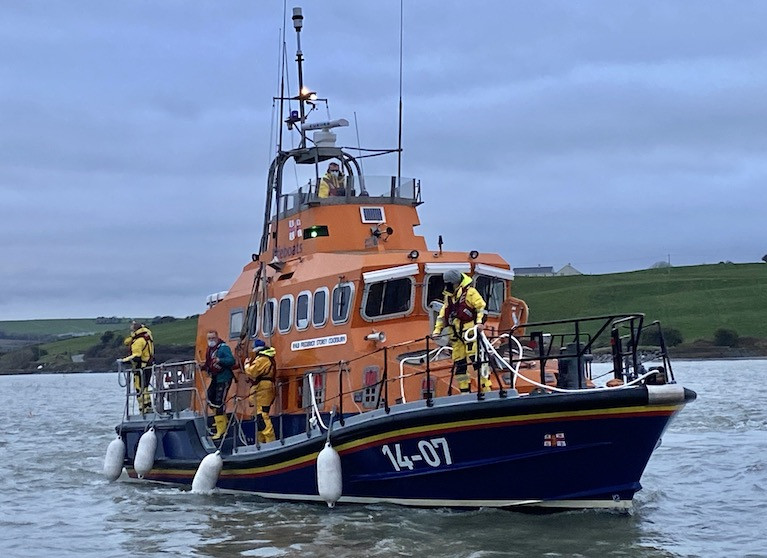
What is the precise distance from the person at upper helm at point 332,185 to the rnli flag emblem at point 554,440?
520cm

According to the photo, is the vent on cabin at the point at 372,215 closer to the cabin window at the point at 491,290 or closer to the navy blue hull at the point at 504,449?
the cabin window at the point at 491,290

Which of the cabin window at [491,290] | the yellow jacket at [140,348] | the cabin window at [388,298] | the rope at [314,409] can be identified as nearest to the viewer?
the rope at [314,409]

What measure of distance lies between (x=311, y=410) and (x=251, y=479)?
1141mm

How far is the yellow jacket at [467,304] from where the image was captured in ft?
37.8

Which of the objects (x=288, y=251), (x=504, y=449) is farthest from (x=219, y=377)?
(x=504, y=449)

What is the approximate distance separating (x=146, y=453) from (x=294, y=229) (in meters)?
3.68

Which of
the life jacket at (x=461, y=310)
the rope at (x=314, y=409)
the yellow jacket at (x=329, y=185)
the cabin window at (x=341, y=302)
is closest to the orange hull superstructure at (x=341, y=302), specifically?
the cabin window at (x=341, y=302)

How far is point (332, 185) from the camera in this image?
14750 mm

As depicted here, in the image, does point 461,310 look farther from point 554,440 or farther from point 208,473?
point 208,473

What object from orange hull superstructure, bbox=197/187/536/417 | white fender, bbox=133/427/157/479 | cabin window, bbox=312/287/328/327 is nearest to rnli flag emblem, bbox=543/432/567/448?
orange hull superstructure, bbox=197/187/536/417

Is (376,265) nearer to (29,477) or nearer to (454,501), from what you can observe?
(454,501)

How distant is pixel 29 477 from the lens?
1795 centimetres

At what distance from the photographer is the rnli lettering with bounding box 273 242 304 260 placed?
1466 cm

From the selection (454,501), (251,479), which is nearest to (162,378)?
(251,479)
